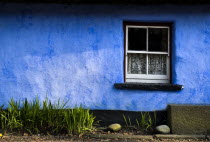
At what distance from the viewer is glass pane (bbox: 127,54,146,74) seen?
6562 millimetres

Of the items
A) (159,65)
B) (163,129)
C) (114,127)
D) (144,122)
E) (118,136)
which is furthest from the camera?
(159,65)

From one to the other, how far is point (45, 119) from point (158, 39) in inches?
120

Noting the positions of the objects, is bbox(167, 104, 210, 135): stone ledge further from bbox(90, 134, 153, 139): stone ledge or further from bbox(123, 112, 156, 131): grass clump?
bbox(90, 134, 153, 139): stone ledge

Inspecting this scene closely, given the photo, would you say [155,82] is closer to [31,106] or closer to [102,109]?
[102,109]

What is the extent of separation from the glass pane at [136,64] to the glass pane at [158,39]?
0.31 m

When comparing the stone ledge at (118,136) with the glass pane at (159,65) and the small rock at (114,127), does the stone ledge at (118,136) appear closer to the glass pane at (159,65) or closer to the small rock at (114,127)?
the small rock at (114,127)

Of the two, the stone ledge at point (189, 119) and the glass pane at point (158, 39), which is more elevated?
the glass pane at point (158, 39)

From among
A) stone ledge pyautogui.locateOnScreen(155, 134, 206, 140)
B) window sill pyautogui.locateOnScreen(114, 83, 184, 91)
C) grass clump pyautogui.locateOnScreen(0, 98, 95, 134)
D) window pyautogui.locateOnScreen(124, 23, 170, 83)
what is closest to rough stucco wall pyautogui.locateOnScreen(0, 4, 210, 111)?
window sill pyautogui.locateOnScreen(114, 83, 184, 91)

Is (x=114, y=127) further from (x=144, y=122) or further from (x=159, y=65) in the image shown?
(x=159, y=65)

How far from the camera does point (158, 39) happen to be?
6.56m

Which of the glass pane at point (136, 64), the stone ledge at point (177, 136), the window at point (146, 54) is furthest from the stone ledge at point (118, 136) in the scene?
the glass pane at point (136, 64)

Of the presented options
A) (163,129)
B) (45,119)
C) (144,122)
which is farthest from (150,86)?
(45,119)

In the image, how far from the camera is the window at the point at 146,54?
6520mm

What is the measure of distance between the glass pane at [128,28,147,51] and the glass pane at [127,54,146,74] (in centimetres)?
18
